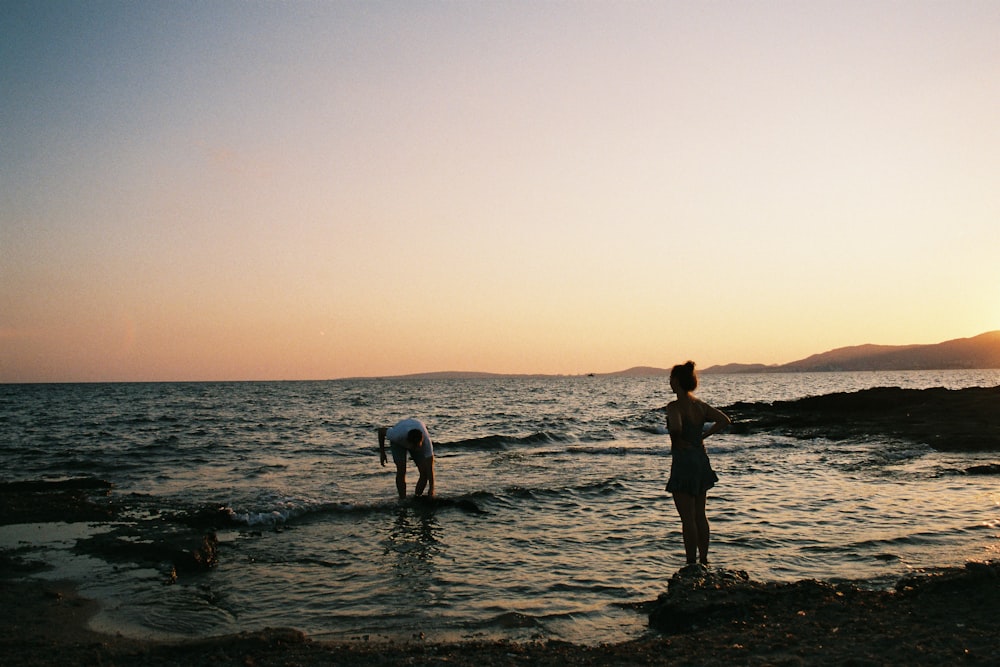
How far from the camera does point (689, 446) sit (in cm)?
710

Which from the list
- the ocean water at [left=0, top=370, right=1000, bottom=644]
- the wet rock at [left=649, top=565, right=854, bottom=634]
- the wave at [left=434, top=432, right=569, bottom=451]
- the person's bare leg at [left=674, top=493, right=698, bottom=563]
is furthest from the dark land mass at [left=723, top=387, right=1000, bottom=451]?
the wet rock at [left=649, top=565, right=854, bottom=634]

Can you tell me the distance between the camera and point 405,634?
574 cm

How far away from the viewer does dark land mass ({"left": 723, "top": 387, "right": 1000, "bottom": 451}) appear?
20.8 m

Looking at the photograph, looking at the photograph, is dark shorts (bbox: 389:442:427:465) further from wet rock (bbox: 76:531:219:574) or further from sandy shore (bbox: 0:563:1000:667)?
sandy shore (bbox: 0:563:1000:667)

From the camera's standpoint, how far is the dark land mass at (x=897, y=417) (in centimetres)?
2080

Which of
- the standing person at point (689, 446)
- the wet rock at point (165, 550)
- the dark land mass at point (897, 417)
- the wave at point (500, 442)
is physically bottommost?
the wave at point (500, 442)

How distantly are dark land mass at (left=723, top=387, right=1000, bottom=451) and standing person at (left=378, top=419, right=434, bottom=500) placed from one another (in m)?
15.8

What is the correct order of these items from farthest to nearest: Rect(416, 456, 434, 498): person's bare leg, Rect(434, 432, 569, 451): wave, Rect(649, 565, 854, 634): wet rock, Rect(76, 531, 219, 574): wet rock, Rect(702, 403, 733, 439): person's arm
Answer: Rect(434, 432, 569, 451): wave < Rect(416, 456, 434, 498): person's bare leg < Rect(76, 531, 219, 574): wet rock < Rect(702, 403, 733, 439): person's arm < Rect(649, 565, 854, 634): wet rock

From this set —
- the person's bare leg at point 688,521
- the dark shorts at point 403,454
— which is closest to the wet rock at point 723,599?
the person's bare leg at point 688,521

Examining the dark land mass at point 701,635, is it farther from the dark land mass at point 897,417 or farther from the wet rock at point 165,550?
the dark land mass at point 897,417

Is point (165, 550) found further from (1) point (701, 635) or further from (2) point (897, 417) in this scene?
(2) point (897, 417)

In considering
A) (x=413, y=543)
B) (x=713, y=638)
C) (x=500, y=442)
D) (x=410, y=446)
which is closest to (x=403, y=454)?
(x=410, y=446)

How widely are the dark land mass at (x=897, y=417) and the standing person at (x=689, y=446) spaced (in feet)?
51.4

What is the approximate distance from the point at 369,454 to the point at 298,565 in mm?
13807
